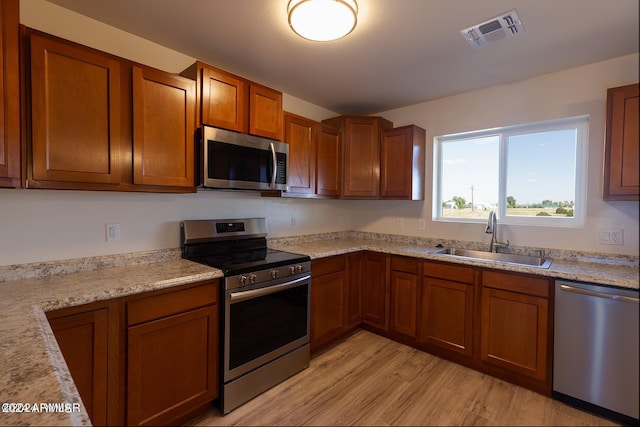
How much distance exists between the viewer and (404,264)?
2510 millimetres

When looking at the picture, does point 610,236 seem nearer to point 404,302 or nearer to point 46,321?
point 46,321

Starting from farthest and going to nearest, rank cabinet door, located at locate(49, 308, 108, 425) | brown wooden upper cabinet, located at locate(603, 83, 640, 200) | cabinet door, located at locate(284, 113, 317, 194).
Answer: cabinet door, located at locate(284, 113, 317, 194) → cabinet door, located at locate(49, 308, 108, 425) → brown wooden upper cabinet, located at locate(603, 83, 640, 200)

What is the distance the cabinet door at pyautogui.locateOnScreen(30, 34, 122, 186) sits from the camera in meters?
1.32

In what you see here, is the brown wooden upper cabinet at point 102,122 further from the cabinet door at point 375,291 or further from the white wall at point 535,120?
the white wall at point 535,120

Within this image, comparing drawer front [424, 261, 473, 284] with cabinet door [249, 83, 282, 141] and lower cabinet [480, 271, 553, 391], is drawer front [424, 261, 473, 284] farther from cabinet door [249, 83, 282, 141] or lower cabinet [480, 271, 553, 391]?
cabinet door [249, 83, 282, 141]

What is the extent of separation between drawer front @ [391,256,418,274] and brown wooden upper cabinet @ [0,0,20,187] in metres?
2.41

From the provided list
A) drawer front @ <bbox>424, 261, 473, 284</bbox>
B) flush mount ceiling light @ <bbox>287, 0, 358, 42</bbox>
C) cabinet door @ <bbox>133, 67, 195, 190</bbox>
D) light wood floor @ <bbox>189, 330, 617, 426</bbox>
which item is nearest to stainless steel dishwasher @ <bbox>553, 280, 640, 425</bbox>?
light wood floor @ <bbox>189, 330, 617, 426</bbox>

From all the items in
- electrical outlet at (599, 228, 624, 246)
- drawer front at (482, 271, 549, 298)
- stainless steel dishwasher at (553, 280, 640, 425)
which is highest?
electrical outlet at (599, 228, 624, 246)

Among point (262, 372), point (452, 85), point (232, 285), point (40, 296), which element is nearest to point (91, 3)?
point (40, 296)

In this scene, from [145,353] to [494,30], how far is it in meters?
2.52

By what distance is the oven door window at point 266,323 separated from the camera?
1.74m

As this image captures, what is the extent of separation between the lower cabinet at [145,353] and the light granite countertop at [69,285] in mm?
78

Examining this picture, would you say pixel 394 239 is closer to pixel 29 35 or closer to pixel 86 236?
pixel 86 236

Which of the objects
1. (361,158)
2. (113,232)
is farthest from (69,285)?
(361,158)
